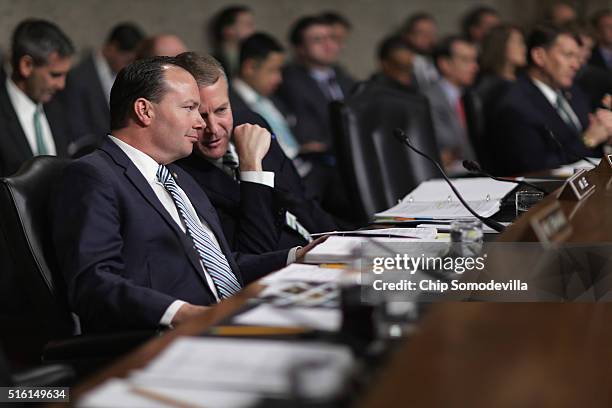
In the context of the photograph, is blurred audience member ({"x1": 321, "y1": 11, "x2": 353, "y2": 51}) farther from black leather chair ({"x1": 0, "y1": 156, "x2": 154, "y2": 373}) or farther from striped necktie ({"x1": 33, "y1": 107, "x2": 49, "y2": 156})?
black leather chair ({"x1": 0, "y1": 156, "x2": 154, "y2": 373})

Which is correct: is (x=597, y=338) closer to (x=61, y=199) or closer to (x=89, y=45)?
(x=61, y=199)

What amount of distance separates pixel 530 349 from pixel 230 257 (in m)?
1.13

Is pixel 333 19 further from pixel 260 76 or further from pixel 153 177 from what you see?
pixel 153 177

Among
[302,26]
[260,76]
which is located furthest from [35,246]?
[302,26]

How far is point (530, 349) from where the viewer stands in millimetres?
1218

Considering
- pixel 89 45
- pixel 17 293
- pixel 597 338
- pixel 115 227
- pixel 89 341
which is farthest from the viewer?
pixel 89 45

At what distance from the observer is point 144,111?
6.84 ft

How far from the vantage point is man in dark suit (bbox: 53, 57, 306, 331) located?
71.0 inches

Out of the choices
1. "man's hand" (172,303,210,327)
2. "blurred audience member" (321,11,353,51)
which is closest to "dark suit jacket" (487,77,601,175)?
"man's hand" (172,303,210,327)

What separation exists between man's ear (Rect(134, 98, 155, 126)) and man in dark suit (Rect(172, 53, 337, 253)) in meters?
0.34

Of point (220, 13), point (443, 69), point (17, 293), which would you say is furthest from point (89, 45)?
point (17, 293)

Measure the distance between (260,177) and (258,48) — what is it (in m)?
2.63

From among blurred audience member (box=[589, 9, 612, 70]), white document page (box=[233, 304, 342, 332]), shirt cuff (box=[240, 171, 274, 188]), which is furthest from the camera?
blurred audience member (box=[589, 9, 612, 70])

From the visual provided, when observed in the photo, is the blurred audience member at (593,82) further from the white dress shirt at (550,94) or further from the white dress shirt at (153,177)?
the white dress shirt at (153,177)
